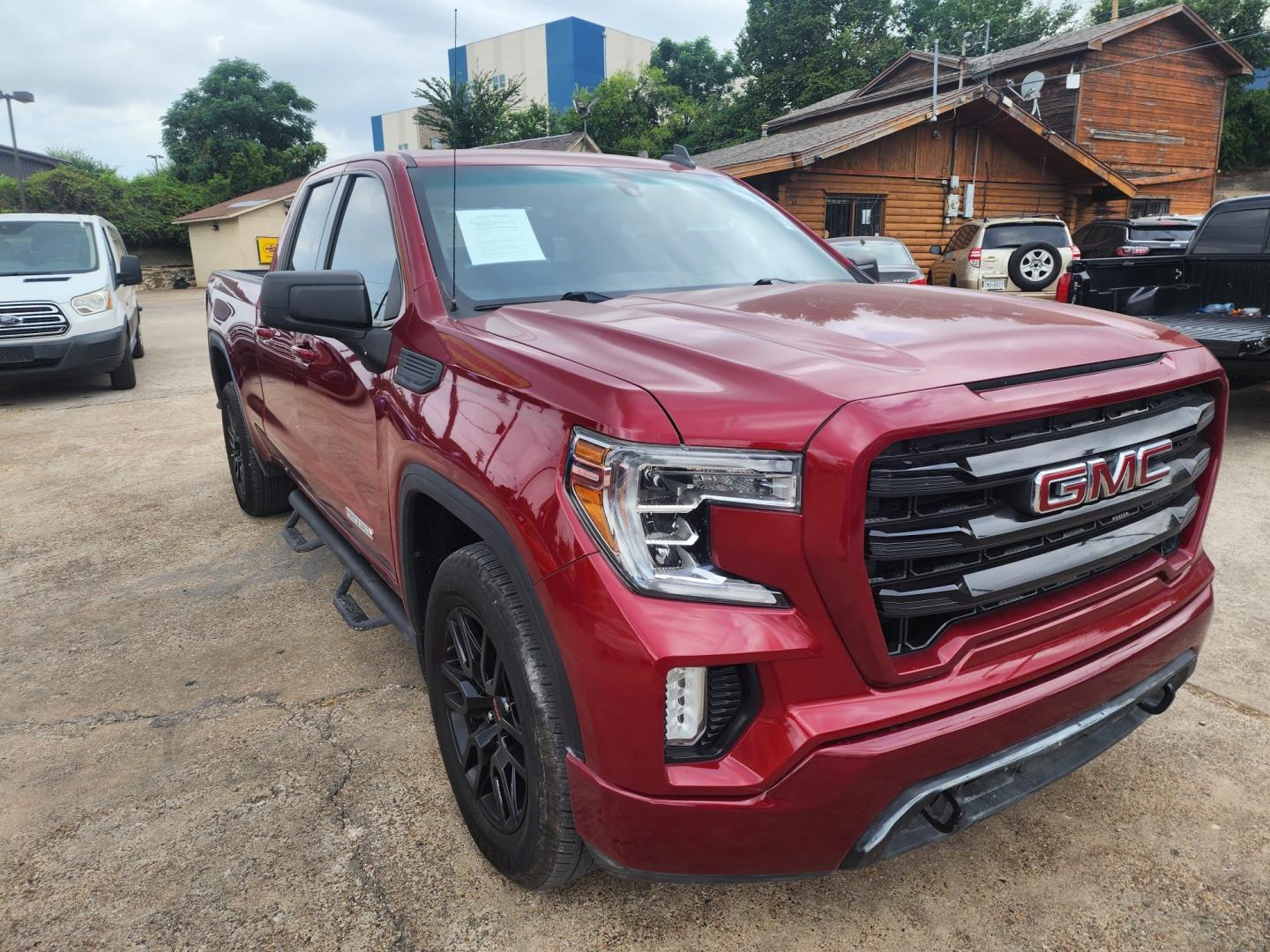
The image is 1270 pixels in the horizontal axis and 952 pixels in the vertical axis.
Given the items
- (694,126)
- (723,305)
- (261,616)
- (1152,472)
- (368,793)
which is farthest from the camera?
(694,126)

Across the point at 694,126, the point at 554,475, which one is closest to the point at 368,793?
the point at 554,475

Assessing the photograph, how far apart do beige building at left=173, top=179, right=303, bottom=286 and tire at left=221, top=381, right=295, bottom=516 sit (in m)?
31.5

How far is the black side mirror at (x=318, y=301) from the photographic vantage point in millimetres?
2301

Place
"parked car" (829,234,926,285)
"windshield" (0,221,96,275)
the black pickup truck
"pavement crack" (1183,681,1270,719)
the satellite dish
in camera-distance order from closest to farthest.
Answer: "pavement crack" (1183,681,1270,719)
the black pickup truck
"windshield" (0,221,96,275)
"parked car" (829,234,926,285)
the satellite dish

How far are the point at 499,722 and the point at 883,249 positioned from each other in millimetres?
10832

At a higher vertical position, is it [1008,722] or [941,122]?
[941,122]

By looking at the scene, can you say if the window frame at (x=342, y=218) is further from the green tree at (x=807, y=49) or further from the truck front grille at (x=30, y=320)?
the green tree at (x=807, y=49)

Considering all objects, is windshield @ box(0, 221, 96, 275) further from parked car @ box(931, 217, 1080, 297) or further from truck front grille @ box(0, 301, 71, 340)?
parked car @ box(931, 217, 1080, 297)

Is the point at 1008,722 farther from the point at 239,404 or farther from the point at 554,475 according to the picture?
the point at 239,404

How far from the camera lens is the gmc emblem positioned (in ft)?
5.49

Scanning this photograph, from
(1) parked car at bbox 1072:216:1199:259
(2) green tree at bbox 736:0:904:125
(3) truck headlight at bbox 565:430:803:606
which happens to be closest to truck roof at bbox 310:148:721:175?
(3) truck headlight at bbox 565:430:803:606

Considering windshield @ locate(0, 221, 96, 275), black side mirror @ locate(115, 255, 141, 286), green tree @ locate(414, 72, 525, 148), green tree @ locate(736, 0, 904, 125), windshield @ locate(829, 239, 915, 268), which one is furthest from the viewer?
green tree @ locate(736, 0, 904, 125)

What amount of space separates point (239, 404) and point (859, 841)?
4253mm

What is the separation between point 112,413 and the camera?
8.75 meters
